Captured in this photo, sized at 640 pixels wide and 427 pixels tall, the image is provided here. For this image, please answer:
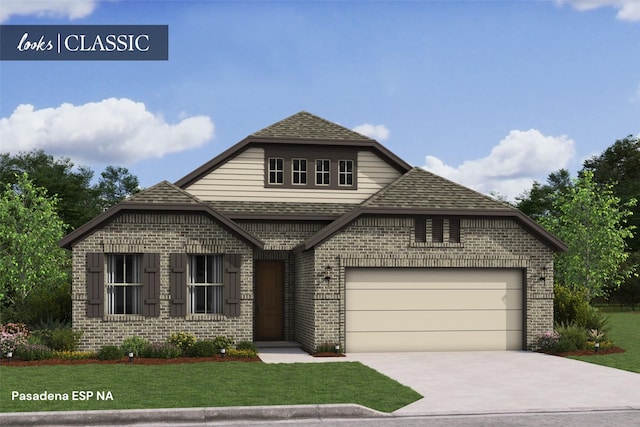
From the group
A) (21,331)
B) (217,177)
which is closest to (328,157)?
(217,177)

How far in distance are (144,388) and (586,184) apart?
36174mm

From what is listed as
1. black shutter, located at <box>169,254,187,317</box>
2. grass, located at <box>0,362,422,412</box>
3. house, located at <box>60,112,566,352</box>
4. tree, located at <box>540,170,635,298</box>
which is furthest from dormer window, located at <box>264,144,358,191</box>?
tree, located at <box>540,170,635,298</box>

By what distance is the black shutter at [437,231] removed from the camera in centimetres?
2200

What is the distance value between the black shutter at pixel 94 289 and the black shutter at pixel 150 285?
109 centimetres

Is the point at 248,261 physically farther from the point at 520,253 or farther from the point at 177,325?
the point at 520,253

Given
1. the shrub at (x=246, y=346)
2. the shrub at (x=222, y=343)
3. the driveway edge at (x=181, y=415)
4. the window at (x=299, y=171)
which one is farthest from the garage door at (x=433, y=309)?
Result: the driveway edge at (x=181, y=415)

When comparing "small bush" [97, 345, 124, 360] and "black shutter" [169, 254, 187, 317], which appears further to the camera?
"black shutter" [169, 254, 187, 317]

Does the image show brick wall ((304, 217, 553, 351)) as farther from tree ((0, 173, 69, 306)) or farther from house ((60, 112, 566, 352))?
tree ((0, 173, 69, 306))

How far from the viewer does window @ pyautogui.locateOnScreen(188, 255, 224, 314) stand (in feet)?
69.5

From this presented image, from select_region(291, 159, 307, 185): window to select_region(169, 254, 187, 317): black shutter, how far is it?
5.14 meters

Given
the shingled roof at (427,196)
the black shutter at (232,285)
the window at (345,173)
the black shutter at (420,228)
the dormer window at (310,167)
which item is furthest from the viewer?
the window at (345,173)

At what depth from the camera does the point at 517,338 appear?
73.2ft

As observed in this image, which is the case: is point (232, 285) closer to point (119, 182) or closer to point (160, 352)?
point (160, 352)

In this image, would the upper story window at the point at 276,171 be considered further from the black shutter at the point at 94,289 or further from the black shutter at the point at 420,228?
the black shutter at the point at 94,289
